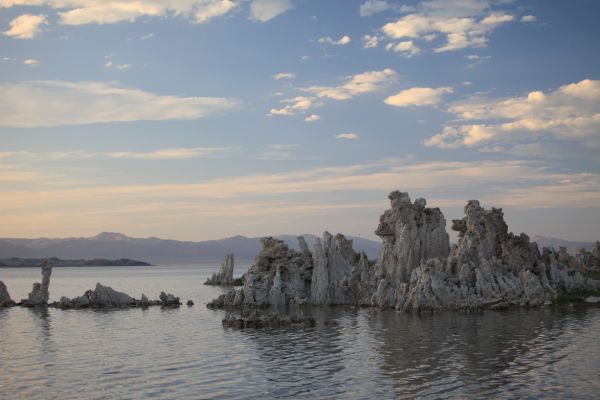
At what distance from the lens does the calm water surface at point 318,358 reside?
38469mm

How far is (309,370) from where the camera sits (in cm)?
4453

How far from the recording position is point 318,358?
1937 inches

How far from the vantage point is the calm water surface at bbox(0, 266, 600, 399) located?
38469 millimetres

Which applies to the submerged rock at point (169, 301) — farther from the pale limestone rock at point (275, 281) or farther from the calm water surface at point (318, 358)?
the calm water surface at point (318, 358)

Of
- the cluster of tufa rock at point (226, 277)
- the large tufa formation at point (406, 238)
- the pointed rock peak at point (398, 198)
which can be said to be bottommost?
the cluster of tufa rock at point (226, 277)

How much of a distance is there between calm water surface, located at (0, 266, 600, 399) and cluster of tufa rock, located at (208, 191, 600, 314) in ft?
22.8

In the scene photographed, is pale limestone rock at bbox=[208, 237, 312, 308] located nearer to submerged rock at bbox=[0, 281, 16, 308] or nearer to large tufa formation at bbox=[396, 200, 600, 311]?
large tufa formation at bbox=[396, 200, 600, 311]

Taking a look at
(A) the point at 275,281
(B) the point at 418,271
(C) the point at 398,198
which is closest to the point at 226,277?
(A) the point at 275,281

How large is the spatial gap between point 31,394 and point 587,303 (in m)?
72.3

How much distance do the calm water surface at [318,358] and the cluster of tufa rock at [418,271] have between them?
6.96 metres

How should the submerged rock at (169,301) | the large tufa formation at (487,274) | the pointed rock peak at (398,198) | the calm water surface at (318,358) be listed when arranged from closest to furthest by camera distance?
the calm water surface at (318,358), the large tufa formation at (487,274), the pointed rock peak at (398,198), the submerged rock at (169,301)

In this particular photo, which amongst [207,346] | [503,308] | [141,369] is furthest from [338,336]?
[503,308]

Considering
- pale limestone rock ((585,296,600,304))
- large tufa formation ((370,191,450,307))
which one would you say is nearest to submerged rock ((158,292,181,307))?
large tufa formation ((370,191,450,307))

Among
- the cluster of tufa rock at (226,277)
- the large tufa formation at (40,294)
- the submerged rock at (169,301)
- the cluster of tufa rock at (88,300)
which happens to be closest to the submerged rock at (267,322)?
the submerged rock at (169,301)
